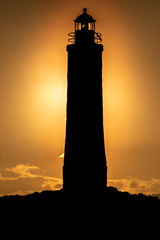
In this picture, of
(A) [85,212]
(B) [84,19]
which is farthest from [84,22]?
(A) [85,212]

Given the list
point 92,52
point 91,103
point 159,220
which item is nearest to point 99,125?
point 91,103

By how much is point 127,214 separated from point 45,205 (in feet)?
17.5

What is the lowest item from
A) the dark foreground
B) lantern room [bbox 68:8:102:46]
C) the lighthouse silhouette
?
the dark foreground

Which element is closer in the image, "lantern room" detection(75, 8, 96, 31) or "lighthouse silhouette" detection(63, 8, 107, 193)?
"lighthouse silhouette" detection(63, 8, 107, 193)

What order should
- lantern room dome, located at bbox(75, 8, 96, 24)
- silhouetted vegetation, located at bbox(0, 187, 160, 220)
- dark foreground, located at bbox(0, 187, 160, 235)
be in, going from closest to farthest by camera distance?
dark foreground, located at bbox(0, 187, 160, 235), silhouetted vegetation, located at bbox(0, 187, 160, 220), lantern room dome, located at bbox(75, 8, 96, 24)

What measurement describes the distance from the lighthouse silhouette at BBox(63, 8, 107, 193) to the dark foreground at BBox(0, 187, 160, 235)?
3.08ft

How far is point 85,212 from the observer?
35344 millimetres

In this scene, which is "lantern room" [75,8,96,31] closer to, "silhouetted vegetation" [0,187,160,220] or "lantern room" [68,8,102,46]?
"lantern room" [68,8,102,46]

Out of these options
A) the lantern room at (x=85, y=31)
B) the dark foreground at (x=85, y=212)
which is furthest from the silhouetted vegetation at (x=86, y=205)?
the lantern room at (x=85, y=31)

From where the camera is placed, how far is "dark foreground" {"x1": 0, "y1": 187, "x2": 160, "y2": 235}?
33.2 metres

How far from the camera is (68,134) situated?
3647 cm

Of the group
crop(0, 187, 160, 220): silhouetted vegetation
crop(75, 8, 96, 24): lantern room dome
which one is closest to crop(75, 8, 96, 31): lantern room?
crop(75, 8, 96, 24): lantern room dome

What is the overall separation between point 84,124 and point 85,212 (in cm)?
545

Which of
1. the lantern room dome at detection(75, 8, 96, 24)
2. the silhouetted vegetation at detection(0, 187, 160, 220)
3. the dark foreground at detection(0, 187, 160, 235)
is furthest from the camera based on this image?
the lantern room dome at detection(75, 8, 96, 24)
